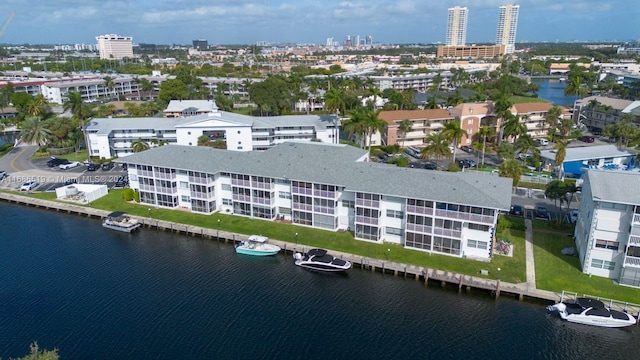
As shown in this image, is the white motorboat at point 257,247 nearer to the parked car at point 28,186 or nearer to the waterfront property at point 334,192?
the waterfront property at point 334,192

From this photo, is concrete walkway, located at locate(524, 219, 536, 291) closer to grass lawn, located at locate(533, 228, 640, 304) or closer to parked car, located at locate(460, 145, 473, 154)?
grass lawn, located at locate(533, 228, 640, 304)

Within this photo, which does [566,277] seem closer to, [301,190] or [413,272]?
[413,272]

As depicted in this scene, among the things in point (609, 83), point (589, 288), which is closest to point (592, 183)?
point (589, 288)

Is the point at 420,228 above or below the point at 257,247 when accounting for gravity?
above

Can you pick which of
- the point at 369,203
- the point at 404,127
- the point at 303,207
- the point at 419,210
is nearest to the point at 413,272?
the point at 419,210

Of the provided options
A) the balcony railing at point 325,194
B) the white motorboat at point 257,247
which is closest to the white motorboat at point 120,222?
the white motorboat at point 257,247

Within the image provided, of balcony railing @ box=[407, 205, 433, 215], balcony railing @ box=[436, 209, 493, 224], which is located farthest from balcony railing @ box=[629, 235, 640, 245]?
balcony railing @ box=[407, 205, 433, 215]
